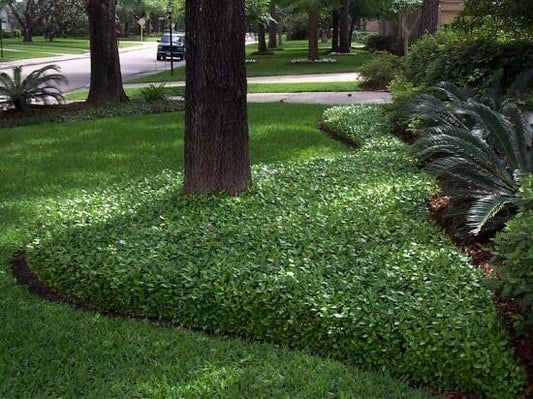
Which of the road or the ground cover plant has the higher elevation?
the road

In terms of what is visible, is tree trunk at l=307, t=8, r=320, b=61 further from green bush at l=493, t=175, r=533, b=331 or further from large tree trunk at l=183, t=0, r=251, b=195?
green bush at l=493, t=175, r=533, b=331

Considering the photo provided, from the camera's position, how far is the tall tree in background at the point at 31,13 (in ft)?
188

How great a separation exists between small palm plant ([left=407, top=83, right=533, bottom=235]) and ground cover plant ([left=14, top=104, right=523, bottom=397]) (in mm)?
298

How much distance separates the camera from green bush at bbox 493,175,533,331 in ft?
11.4

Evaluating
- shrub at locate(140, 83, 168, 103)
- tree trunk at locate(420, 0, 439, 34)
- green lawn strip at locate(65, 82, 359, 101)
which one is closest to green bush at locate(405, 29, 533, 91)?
shrub at locate(140, 83, 168, 103)

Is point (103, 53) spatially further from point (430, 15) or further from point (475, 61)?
point (430, 15)

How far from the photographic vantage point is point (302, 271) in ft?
13.9

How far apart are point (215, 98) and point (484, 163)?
229 cm

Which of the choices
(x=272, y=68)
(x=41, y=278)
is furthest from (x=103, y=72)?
(x=272, y=68)

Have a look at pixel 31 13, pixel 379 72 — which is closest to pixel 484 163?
pixel 379 72

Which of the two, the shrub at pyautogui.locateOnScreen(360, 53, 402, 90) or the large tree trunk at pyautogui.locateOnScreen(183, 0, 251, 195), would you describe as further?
the shrub at pyautogui.locateOnScreen(360, 53, 402, 90)

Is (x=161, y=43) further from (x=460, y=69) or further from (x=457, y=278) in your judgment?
(x=457, y=278)

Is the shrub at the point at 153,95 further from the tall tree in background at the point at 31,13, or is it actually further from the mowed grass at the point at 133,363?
the tall tree in background at the point at 31,13

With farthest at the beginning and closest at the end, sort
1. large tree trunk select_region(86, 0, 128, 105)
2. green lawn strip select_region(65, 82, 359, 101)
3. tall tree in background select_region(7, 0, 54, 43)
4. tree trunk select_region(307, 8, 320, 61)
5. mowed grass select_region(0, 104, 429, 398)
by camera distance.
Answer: tall tree in background select_region(7, 0, 54, 43) < tree trunk select_region(307, 8, 320, 61) < green lawn strip select_region(65, 82, 359, 101) < large tree trunk select_region(86, 0, 128, 105) < mowed grass select_region(0, 104, 429, 398)
